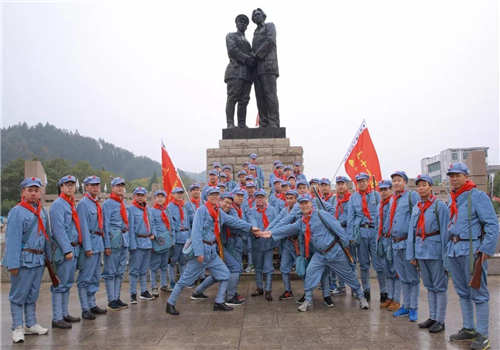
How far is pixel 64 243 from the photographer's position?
5.24 meters

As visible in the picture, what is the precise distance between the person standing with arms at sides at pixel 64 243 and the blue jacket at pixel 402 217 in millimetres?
4318

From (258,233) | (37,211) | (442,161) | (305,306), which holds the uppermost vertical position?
(442,161)

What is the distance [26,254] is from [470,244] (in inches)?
205

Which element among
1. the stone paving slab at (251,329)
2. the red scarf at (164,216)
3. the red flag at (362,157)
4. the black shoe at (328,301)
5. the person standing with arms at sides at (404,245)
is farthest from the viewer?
the red flag at (362,157)

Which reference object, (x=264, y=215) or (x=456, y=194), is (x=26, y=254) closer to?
(x=264, y=215)

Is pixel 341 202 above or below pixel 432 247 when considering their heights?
above

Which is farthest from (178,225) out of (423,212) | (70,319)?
(423,212)

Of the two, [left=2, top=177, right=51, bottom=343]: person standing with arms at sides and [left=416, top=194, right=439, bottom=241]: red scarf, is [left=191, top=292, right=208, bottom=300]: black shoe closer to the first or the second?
[left=2, top=177, right=51, bottom=343]: person standing with arms at sides

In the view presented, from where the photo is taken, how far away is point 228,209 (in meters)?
6.37

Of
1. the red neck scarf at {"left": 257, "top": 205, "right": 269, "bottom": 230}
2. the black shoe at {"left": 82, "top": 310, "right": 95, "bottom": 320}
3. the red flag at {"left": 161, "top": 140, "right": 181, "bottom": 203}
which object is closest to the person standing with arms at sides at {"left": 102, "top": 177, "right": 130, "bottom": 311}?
the black shoe at {"left": 82, "top": 310, "right": 95, "bottom": 320}

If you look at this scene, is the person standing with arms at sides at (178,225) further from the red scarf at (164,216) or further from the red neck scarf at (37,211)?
the red neck scarf at (37,211)

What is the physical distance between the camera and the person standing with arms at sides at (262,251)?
6.64 m

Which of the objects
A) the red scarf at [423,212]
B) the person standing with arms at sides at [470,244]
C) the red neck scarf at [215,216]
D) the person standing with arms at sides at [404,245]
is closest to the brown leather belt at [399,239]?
the person standing with arms at sides at [404,245]

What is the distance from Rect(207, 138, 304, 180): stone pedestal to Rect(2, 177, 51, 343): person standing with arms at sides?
24.6 ft
